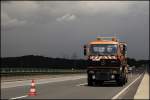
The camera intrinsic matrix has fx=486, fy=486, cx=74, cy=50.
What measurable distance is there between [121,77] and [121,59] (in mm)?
1357

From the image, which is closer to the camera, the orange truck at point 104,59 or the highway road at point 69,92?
the highway road at point 69,92

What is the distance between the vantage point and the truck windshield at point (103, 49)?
3406cm

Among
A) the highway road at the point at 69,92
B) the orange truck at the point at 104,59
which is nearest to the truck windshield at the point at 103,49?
the orange truck at the point at 104,59

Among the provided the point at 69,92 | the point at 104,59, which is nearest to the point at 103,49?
the point at 104,59

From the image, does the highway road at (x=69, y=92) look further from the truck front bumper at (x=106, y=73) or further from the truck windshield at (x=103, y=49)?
the truck windshield at (x=103, y=49)

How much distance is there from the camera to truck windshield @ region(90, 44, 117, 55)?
3406 cm

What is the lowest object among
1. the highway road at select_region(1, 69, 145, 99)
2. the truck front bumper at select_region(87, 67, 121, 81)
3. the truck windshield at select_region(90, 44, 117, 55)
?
the highway road at select_region(1, 69, 145, 99)

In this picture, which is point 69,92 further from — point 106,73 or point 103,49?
point 103,49

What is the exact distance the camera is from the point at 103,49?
34.2 metres

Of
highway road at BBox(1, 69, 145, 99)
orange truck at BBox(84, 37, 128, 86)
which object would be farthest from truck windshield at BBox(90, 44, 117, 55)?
highway road at BBox(1, 69, 145, 99)

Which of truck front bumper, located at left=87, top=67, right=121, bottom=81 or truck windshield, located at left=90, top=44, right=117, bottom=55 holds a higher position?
truck windshield, located at left=90, top=44, right=117, bottom=55

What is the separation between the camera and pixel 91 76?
34781 millimetres


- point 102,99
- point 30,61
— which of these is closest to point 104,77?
point 102,99

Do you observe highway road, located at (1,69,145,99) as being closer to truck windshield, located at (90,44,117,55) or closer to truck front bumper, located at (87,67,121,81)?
truck front bumper, located at (87,67,121,81)
